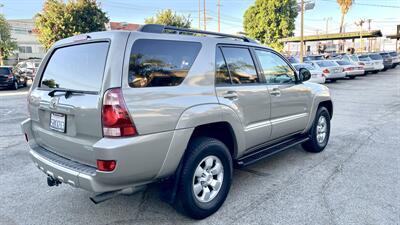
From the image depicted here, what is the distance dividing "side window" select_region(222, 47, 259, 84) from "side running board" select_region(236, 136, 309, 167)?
0.95 metres

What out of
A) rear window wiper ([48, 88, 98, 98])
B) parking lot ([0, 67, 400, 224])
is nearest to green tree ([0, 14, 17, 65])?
parking lot ([0, 67, 400, 224])

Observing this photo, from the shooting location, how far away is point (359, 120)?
833 cm

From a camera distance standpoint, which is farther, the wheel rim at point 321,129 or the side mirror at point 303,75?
the wheel rim at point 321,129

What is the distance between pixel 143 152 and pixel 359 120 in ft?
24.4

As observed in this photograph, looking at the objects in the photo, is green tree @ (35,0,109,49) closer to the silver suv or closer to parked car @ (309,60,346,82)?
parked car @ (309,60,346,82)

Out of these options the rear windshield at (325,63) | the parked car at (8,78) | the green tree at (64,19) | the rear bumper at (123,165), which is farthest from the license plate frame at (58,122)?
the green tree at (64,19)

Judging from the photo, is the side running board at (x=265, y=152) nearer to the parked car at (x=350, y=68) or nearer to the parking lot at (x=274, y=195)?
the parking lot at (x=274, y=195)

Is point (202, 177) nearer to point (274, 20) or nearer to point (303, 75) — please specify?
point (303, 75)

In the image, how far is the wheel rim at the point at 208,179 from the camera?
322cm

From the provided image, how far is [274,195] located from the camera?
3.78 meters

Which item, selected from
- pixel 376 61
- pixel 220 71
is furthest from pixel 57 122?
pixel 376 61

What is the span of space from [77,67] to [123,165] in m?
1.15

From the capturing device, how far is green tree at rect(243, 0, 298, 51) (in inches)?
1687

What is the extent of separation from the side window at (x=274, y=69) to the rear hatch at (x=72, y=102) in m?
2.22
